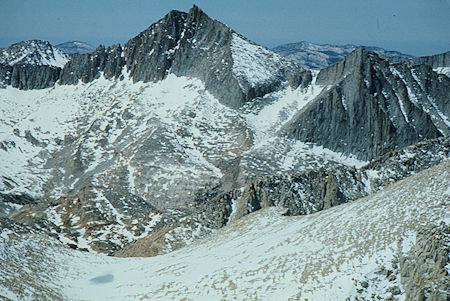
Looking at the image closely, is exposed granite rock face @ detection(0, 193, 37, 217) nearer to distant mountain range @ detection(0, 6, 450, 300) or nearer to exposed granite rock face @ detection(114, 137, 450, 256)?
distant mountain range @ detection(0, 6, 450, 300)

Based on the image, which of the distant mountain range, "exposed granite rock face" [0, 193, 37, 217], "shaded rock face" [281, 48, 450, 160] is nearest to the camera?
the distant mountain range

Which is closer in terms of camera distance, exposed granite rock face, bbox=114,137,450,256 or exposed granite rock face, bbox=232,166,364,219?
exposed granite rock face, bbox=114,137,450,256

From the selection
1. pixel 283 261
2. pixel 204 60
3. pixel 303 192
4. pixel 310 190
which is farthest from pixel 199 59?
pixel 283 261

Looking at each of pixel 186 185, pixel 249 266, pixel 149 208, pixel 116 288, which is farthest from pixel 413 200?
pixel 186 185

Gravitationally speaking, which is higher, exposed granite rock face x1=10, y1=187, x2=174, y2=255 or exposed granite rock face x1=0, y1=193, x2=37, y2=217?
exposed granite rock face x1=0, y1=193, x2=37, y2=217

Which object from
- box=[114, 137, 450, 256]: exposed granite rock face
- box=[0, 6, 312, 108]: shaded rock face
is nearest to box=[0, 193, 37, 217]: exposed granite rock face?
box=[114, 137, 450, 256]: exposed granite rock face

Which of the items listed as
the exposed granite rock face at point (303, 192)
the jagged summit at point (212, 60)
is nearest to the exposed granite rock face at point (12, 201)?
the jagged summit at point (212, 60)

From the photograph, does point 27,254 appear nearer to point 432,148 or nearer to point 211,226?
point 211,226
